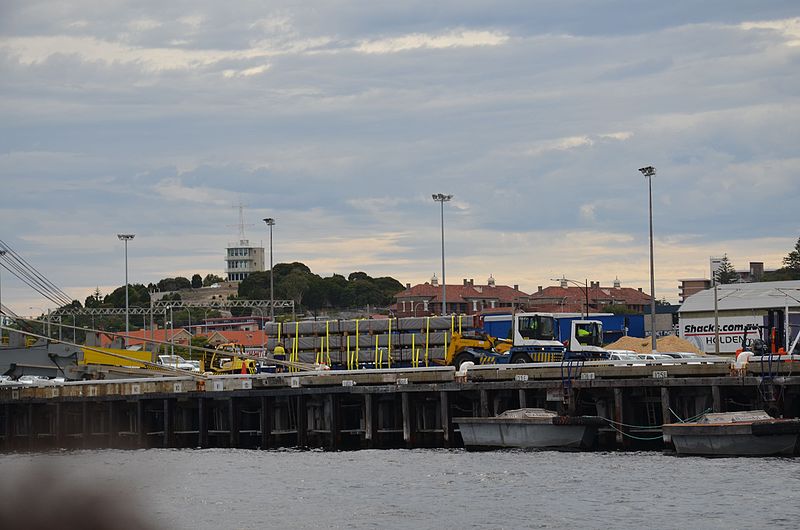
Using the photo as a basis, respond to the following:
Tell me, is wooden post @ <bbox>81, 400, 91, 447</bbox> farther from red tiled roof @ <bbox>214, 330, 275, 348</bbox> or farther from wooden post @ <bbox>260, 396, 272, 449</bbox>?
red tiled roof @ <bbox>214, 330, 275, 348</bbox>

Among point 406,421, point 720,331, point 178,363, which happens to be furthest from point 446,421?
point 720,331

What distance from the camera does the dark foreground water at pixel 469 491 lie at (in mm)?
33500

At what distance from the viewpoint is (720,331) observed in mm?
113562

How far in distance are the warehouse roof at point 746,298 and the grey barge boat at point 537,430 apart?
208 feet

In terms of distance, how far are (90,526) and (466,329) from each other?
55.2m

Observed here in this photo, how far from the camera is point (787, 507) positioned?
33938mm

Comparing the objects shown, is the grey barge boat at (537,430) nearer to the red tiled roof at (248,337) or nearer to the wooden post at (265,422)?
the wooden post at (265,422)

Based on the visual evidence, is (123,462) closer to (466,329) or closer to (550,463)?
(550,463)

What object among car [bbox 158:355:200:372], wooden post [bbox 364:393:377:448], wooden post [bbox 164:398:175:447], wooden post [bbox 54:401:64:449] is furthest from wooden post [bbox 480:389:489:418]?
car [bbox 158:355:200:372]

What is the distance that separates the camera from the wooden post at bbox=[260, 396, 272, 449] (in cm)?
5591

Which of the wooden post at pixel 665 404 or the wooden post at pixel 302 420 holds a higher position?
the wooden post at pixel 665 404

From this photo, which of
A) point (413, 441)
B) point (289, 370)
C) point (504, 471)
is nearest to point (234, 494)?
point (504, 471)

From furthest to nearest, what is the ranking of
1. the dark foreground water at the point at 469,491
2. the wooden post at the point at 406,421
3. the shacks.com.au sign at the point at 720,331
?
1. the shacks.com.au sign at the point at 720,331
2. the wooden post at the point at 406,421
3. the dark foreground water at the point at 469,491

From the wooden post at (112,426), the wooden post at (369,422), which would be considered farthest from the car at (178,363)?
the wooden post at (369,422)
